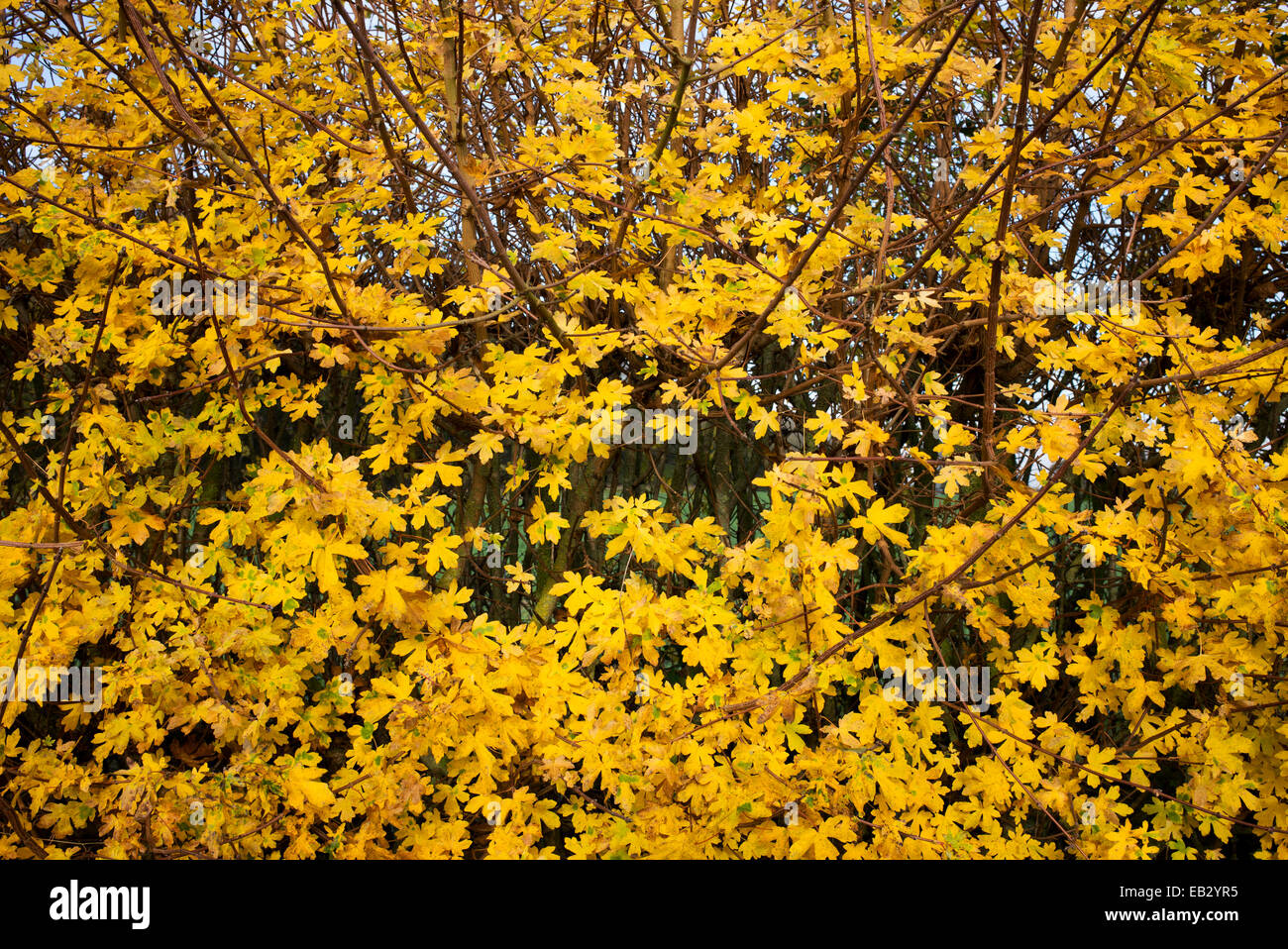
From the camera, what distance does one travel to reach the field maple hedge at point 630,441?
8.32 ft

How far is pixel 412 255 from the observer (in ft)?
9.75

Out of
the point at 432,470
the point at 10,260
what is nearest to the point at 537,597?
the point at 432,470

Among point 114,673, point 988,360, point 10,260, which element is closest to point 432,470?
point 114,673

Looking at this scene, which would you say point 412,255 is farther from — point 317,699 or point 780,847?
point 780,847

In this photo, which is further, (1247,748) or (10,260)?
(10,260)

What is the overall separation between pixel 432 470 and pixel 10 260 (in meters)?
1.86

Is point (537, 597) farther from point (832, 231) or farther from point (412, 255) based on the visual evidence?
point (832, 231)

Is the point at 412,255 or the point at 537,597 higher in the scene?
the point at 412,255

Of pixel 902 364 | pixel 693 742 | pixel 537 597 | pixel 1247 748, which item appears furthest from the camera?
pixel 537 597

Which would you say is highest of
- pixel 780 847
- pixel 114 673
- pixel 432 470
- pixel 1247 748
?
pixel 432 470

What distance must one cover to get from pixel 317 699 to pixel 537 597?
924mm

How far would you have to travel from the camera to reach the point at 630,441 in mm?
3070

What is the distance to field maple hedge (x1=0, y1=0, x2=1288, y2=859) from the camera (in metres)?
2.54

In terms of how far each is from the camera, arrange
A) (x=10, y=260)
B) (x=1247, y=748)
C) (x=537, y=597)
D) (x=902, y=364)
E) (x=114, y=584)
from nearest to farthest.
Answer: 1. (x=1247, y=748)
2. (x=114, y=584)
3. (x=10, y=260)
4. (x=902, y=364)
5. (x=537, y=597)
